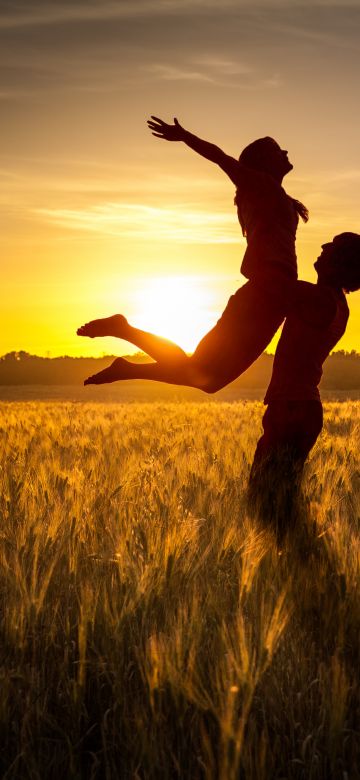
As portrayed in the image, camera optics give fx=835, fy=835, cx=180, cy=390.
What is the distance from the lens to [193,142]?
436 centimetres

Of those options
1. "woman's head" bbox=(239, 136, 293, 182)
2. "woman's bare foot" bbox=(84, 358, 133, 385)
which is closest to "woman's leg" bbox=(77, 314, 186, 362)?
"woman's bare foot" bbox=(84, 358, 133, 385)

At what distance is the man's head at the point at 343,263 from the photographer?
477 centimetres

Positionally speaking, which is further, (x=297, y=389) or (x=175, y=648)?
(x=297, y=389)

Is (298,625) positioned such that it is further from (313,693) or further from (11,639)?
(11,639)

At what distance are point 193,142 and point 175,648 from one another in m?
2.89

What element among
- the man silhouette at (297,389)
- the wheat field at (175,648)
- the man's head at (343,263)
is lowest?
the wheat field at (175,648)

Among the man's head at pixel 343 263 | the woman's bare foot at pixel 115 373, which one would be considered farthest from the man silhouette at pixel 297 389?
the woman's bare foot at pixel 115 373

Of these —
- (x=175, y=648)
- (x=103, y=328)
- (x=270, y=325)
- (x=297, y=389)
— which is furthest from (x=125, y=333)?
(x=175, y=648)

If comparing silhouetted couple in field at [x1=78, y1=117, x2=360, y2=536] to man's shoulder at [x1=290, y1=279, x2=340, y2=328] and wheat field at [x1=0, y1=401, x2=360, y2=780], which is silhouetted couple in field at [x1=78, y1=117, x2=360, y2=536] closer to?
man's shoulder at [x1=290, y1=279, x2=340, y2=328]

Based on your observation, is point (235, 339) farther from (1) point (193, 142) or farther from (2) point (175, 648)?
(2) point (175, 648)

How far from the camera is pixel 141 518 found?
3926 mm

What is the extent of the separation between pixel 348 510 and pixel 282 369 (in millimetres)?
912

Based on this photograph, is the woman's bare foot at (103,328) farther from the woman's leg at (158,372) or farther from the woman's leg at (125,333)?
the woman's leg at (158,372)

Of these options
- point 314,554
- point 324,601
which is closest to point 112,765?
point 324,601
